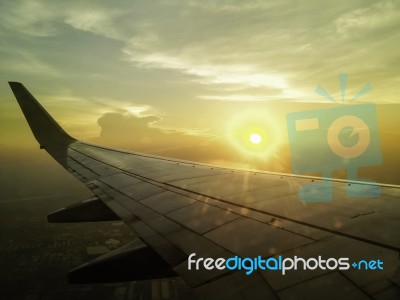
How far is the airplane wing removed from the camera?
6.16 feet

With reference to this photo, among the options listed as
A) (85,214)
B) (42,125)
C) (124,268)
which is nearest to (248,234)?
(124,268)

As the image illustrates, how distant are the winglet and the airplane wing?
5.62 m

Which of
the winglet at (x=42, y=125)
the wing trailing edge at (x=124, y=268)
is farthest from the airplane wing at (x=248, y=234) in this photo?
the winglet at (x=42, y=125)

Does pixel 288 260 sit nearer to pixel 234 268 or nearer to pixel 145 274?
pixel 234 268

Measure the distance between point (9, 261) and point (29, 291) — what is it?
14.6 m

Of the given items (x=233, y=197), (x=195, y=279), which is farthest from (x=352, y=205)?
(x=195, y=279)

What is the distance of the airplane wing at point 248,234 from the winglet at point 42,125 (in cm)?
562

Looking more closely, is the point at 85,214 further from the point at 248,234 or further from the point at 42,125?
the point at 42,125

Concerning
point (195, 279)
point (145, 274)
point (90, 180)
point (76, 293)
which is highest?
point (90, 180)

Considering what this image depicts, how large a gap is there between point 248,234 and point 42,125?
36.7ft

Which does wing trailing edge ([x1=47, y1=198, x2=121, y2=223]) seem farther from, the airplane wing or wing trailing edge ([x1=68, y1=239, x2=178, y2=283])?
wing trailing edge ([x1=68, y1=239, x2=178, y2=283])

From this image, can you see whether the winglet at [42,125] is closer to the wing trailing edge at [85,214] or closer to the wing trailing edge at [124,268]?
the wing trailing edge at [85,214]

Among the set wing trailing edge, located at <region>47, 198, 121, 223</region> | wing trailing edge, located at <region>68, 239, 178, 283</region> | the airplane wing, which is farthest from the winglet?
wing trailing edge, located at <region>68, 239, 178, 283</region>

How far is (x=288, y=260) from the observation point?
2.23 metres
